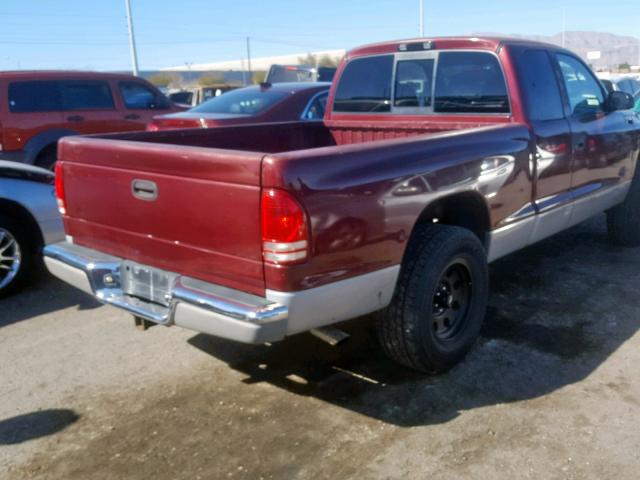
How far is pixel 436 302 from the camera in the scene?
148 inches

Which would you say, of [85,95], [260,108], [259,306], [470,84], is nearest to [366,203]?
[259,306]

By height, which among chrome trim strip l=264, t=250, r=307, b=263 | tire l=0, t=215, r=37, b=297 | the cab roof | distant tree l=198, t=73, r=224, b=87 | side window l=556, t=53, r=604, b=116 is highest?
the cab roof

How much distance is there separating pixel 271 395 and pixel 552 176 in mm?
2446

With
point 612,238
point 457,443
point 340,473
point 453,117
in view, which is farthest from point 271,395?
point 612,238

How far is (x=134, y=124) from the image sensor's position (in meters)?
10.0

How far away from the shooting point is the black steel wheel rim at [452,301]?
3.75 meters

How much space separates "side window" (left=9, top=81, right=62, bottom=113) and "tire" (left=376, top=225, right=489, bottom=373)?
7.06 metres

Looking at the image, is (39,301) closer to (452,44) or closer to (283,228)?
(283,228)

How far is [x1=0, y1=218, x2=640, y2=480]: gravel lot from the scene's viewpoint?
2.95m

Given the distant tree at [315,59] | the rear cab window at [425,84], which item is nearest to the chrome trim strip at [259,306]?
the rear cab window at [425,84]

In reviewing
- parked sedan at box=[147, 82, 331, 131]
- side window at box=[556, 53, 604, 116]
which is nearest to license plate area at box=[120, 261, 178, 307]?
side window at box=[556, 53, 604, 116]

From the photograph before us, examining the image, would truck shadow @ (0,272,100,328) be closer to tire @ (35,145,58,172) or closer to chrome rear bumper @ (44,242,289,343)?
chrome rear bumper @ (44,242,289,343)

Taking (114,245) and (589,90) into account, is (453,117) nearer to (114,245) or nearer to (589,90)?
(589,90)

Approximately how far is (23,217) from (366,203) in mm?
3369
